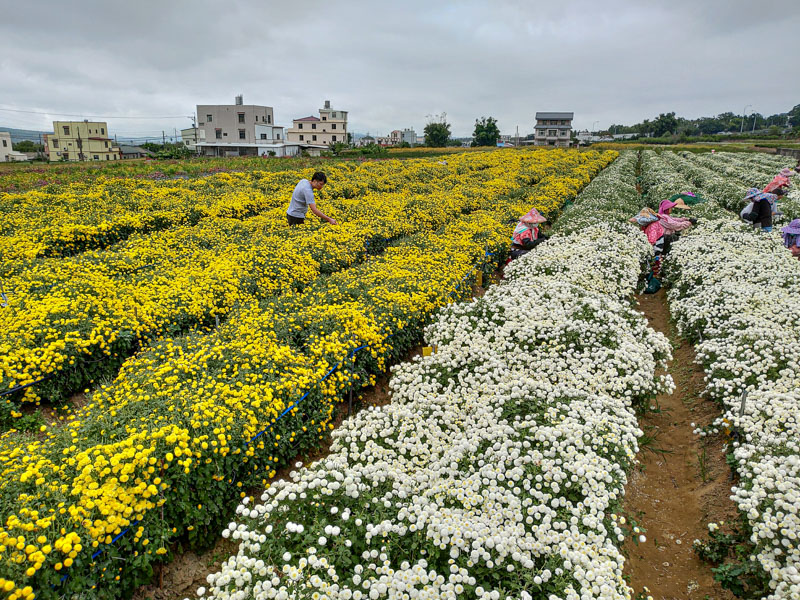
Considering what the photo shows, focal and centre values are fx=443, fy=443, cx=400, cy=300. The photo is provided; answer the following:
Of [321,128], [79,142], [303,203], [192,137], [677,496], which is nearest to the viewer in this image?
[677,496]

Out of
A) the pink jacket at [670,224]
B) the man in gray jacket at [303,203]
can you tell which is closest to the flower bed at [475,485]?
the man in gray jacket at [303,203]

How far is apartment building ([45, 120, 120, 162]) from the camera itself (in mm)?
60406

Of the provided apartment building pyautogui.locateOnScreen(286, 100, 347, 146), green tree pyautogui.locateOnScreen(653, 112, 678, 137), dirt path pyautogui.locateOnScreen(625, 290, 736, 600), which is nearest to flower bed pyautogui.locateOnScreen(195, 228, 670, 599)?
dirt path pyautogui.locateOnScreen(625, 290, 736, 600)

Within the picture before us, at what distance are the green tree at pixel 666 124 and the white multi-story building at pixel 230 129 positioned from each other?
79.8 meters

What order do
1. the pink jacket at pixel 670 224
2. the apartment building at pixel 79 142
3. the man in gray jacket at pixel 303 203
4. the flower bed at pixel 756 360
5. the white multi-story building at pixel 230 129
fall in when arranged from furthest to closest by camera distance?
1. the white multi-story building at pixel 230 129
2. the apartment building at pixel 79 142
3. the pink jacket at pixel 670 224
4. the man in gray jacket at pixel 303 203
5. the flower bed at pixel 756 360

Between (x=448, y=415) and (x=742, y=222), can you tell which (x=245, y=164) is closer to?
(x=742, y=222)

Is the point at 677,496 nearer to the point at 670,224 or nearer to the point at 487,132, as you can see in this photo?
the point at 670,224

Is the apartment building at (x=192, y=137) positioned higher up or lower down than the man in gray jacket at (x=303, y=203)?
higher up

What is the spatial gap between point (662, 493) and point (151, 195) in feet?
61.0

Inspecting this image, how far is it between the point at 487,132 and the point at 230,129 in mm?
39947

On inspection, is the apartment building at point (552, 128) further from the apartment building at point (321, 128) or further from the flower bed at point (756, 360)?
the flower bed at point (756, 360)

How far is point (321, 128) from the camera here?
79375 millimetres

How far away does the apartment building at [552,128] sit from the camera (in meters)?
89.1

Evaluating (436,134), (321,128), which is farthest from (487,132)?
(321,128)
